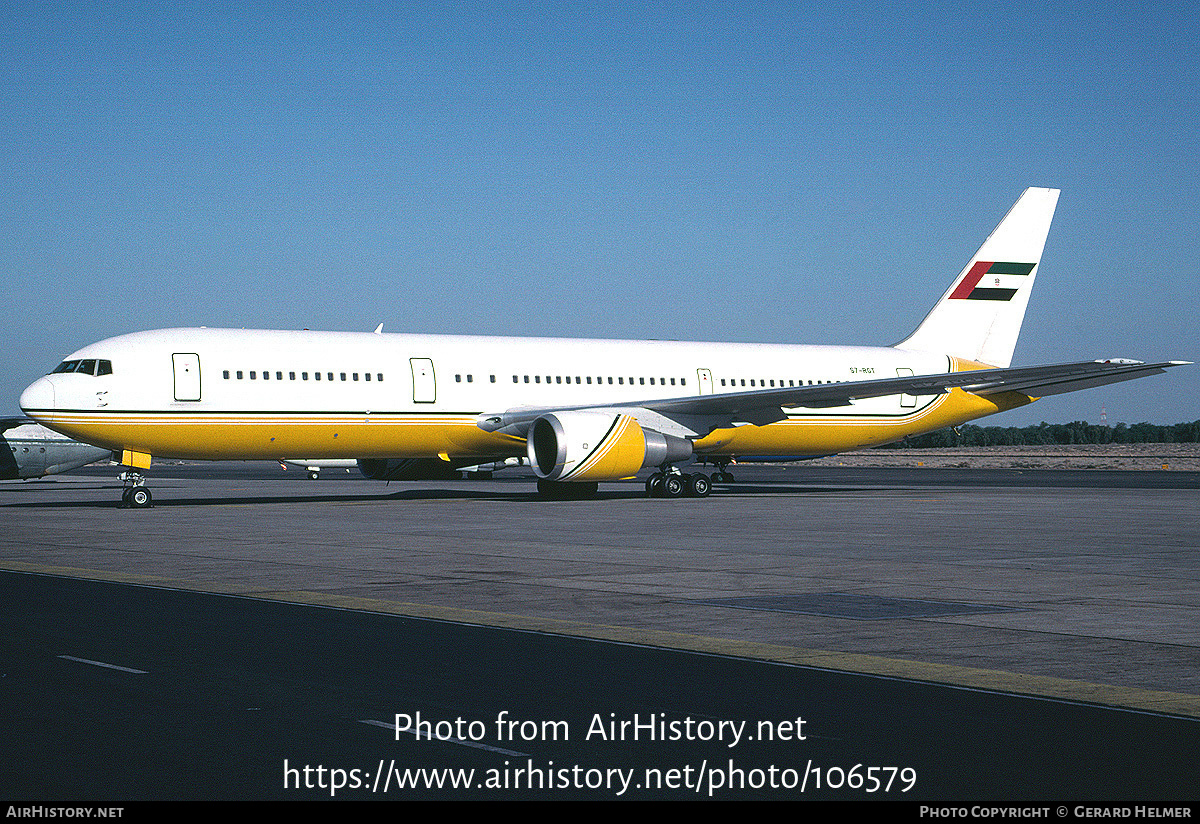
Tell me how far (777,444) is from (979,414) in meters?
6.45

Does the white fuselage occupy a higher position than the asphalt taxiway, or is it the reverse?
the white fuselage

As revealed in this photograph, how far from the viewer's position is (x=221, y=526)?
75.8 ft

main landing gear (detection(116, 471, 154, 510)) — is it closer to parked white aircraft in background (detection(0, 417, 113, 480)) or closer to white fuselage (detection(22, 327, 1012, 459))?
white fuselage (detection(22, 327, 1012, 459))

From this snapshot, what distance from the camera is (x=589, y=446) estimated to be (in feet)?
97.7

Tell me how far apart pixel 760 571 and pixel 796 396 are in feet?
55.5

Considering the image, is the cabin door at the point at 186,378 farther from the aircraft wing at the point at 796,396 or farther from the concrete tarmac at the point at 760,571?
the aircraft wing at the point at 796,396

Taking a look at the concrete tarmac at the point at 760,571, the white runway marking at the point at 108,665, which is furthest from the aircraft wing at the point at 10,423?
the white runway marking at the point at 108,665

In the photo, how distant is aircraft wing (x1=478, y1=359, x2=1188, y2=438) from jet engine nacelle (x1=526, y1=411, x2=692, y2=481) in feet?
2.38

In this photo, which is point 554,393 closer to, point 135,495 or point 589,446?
point 589,446

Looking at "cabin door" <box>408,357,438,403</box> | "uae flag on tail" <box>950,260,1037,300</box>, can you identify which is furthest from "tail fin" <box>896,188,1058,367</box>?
"cabin door" <box>408,357,438,403</box>

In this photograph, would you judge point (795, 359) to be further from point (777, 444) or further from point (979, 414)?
point (979, 414)

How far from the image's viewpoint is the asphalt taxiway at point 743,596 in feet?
25.5

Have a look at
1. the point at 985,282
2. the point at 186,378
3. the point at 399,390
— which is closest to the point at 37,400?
the point at 186,378

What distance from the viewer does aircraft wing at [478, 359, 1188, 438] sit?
31344 millimetres
